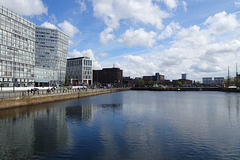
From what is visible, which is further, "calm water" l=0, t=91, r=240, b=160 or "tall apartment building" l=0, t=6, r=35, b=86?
"tall apartment building" l=0, t=6, r=35, b=86

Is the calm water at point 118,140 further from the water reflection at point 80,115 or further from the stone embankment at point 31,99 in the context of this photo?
the stone embankment at point 31,99

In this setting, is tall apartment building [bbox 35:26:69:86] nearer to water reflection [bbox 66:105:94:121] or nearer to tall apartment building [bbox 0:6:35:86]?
tall apartment building [bbox 0:6:35:86]

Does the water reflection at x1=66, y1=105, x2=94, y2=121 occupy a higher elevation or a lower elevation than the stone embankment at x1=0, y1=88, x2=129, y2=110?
lower

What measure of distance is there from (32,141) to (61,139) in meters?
3.31

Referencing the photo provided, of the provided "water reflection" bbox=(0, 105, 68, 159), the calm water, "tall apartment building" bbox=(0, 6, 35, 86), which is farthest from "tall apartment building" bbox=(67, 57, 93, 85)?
the calm water

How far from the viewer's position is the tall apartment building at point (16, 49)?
86.8m

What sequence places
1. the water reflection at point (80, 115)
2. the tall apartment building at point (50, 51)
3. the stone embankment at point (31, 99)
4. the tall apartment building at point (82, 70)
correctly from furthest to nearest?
the tall apartment building at point (82, 70) → the tall apartment building at point (50, 51) → the stone embankment at point (31, 99) → the water reflection at point (80, 115)

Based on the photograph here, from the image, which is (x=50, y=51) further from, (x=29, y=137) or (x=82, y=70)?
(x=29, y=137)

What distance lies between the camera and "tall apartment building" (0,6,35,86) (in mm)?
86750

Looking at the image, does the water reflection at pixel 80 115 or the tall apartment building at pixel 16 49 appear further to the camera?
the tall apartment building at pixel 16 49

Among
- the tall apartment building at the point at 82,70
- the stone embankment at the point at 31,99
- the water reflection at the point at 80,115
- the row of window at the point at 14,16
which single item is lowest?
the water reflection at the point at 80,115

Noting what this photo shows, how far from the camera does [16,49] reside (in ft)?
314

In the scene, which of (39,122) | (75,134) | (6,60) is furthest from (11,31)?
(75,134)

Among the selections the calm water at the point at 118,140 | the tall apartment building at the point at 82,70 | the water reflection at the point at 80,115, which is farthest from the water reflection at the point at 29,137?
the tall apartment building at the point at 82,70
